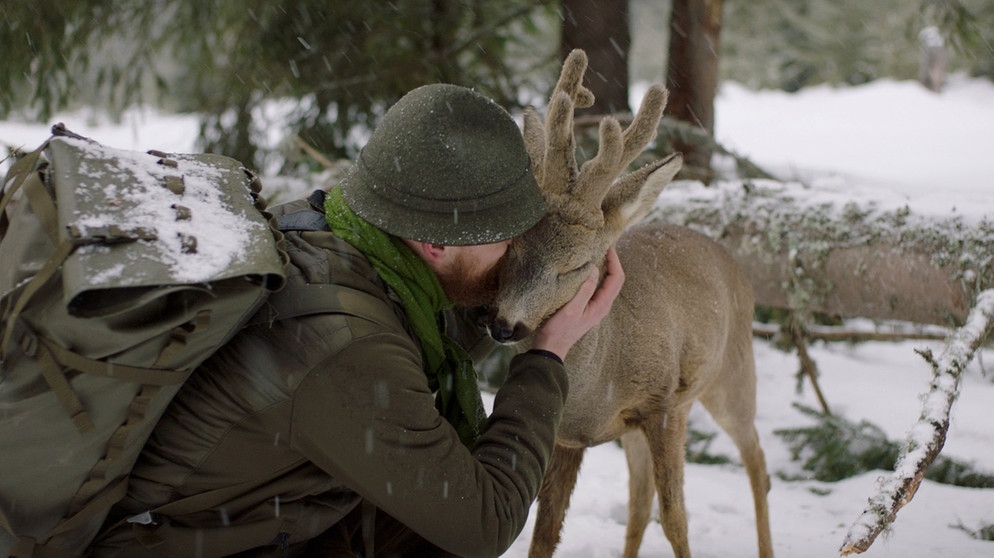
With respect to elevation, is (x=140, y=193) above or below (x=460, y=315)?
above

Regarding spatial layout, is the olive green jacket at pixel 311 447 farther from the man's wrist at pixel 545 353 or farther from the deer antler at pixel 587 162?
the deer antler at pixel 587 162

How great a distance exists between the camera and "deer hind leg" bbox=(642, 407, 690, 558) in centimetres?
368

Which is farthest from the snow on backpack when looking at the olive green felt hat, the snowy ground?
the snowy ground

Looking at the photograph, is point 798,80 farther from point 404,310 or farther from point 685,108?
point 404,310

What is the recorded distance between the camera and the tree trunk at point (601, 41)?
267 inches

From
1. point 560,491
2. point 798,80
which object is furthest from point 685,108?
point 798,80

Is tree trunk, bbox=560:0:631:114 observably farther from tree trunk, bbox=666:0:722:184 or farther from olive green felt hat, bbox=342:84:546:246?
olive green felt hat, bbox=342:84:546:246

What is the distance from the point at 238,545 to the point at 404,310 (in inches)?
32.4

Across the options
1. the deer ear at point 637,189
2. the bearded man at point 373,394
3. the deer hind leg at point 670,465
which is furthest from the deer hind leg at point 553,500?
the deer ear at point 637,189

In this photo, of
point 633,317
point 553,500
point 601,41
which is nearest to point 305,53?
point 601,41

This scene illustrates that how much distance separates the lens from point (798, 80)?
89.5 feet

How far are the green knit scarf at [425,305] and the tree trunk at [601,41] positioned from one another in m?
4.15

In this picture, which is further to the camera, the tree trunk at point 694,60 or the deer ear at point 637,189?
the tree trunk at point 694,60

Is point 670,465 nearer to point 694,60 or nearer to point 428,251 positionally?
point 428,251
